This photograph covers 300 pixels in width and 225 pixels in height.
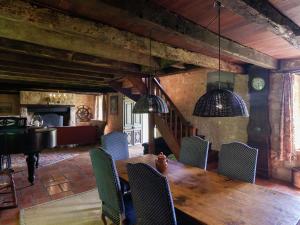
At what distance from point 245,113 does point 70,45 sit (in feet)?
7.36

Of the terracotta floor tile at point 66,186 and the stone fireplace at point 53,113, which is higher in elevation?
the stone fireplace at point 53,113

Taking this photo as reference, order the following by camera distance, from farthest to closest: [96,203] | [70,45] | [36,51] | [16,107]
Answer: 1. [16,107]
2. [96,203]
3. [36,51]
4. [70,45]

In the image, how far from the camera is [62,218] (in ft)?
9.31

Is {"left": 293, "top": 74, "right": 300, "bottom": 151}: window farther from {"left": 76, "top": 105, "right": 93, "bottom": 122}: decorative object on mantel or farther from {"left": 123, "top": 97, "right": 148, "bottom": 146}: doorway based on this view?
{"left": 76, "top": 105, "right": 93, "bottom": 122}: decorative object on mantel

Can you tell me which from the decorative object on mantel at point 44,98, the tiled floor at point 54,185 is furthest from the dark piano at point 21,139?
the decorative object on mantel at point 44,98

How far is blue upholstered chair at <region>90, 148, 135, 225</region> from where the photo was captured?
1971mm

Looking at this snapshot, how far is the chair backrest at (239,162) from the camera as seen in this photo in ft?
7.59

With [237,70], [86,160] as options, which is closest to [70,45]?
[237,70]

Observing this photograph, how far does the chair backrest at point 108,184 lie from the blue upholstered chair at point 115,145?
0.95m

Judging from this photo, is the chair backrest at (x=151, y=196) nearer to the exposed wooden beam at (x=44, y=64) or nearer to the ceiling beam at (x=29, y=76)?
the exposed wooden beam at (x=44, y=64)

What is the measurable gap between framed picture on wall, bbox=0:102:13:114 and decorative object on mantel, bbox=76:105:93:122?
3.39 meters

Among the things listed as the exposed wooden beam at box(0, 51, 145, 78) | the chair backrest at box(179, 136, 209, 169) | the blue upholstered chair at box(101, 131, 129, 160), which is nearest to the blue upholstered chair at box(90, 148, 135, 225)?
the blue upholstered chair at box(101, 131, 129, 160)

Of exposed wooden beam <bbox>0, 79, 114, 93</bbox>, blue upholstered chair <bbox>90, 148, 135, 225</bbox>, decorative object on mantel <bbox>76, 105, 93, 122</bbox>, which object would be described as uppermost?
exposed wooden beam <bbox>0, 79, 114, 93</bbox>

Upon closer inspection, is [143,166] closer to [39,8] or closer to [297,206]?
[297,206]
